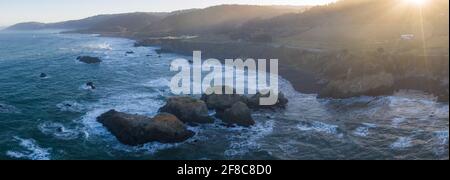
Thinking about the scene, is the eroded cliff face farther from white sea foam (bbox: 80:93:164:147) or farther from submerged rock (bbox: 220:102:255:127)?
white sea foam (bbox: 80:93:164:147)

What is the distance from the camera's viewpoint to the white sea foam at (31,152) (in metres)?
39.6

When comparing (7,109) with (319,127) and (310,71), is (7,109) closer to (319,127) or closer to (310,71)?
(319,127)

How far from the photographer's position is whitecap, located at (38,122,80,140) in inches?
1767

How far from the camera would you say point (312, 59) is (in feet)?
267

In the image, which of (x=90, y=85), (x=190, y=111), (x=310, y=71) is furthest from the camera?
(x=310, y=71)

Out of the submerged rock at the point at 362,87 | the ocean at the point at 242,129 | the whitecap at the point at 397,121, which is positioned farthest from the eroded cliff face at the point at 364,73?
the whitecap at the point at 397,121

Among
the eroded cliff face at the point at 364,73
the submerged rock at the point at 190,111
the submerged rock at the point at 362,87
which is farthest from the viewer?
the submerged rock at the point at 362,87

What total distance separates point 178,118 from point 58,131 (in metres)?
12.2

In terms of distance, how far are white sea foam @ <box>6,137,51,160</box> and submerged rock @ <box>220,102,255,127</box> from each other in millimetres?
17983

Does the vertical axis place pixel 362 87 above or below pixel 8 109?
above

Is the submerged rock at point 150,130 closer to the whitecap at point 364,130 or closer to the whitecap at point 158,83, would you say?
the whitecap at point 364,130

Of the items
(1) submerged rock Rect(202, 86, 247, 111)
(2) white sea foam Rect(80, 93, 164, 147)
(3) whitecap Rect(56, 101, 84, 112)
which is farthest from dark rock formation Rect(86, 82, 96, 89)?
(1) submerged rock Rect(202, 86, 247, 111)

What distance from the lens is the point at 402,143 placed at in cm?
4066

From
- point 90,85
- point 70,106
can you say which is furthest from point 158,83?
point 70,106
